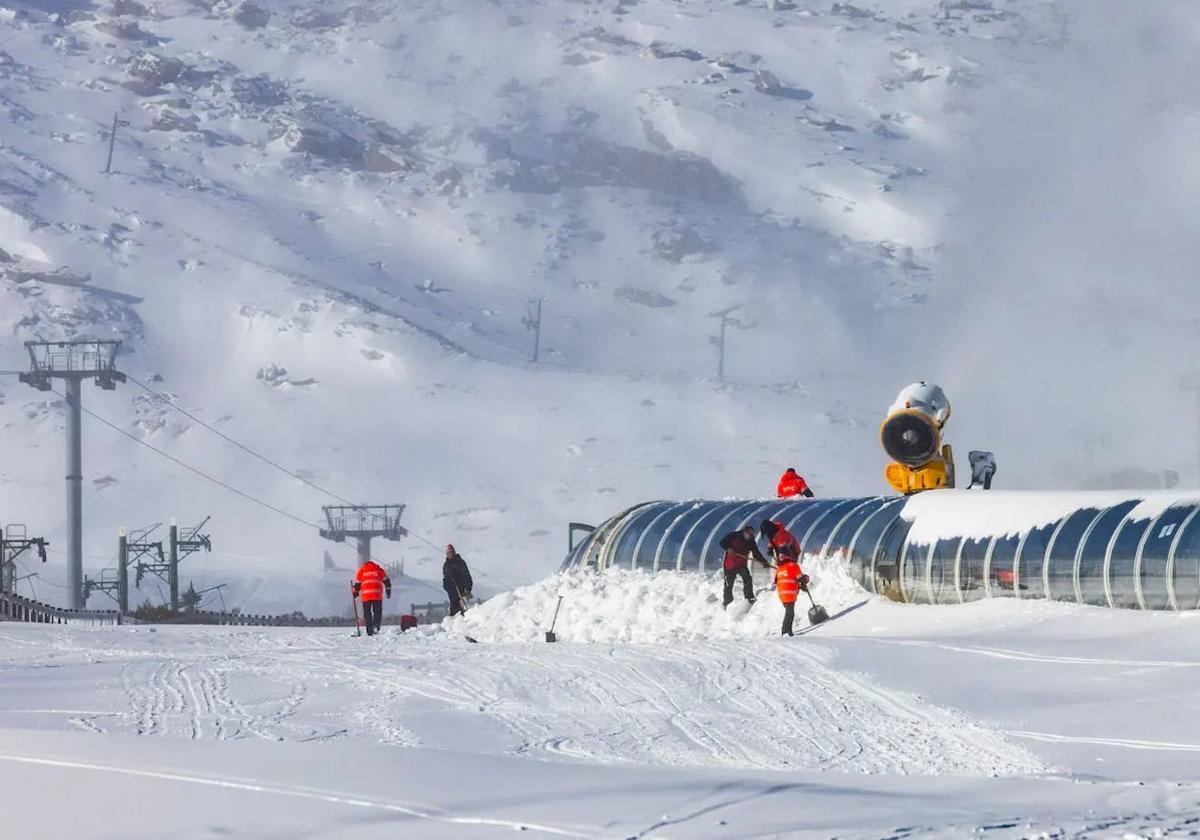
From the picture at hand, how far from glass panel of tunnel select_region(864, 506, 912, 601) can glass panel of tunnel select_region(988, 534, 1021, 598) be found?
1426mm

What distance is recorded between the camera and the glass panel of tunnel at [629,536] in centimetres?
2534

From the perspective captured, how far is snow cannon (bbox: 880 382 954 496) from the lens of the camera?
82.0ft

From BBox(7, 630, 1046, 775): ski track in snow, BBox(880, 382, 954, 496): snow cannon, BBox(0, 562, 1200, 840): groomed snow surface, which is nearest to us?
BBox(0, 562, 1200, 840): groomed snow surface

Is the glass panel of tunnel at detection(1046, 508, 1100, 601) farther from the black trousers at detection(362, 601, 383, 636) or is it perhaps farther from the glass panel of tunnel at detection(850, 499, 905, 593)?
the black trousers at detection(362, 601, 383, 636)

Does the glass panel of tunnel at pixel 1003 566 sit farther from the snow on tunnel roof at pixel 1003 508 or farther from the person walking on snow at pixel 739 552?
the person walking on snow at pixel 739 552

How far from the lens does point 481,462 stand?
8975 centimetres

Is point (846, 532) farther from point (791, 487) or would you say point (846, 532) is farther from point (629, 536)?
point (629, 536)

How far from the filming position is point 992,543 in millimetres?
19203

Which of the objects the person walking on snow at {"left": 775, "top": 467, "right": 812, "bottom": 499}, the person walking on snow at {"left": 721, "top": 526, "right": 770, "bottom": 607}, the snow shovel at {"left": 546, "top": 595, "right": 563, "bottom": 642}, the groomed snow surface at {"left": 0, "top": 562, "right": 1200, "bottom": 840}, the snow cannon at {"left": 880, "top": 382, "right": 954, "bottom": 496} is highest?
the snow cannon at {"left": 880, "top": 382, "right": 954, "bottom": 496}

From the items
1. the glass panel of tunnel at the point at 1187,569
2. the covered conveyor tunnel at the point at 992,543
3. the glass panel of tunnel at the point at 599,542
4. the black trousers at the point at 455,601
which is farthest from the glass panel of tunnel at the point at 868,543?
the black trousers at the point at 455,601

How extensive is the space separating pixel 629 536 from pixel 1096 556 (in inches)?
362

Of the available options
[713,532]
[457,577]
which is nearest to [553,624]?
[457,577]

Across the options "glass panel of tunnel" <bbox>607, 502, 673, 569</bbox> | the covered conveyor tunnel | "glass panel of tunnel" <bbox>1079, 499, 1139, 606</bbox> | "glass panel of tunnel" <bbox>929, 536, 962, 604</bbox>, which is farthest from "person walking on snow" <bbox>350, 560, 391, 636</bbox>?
"glass panel of tunnel" <bbox>1079, 499, 1139, 606</bbox>

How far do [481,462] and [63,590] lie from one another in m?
25.1
